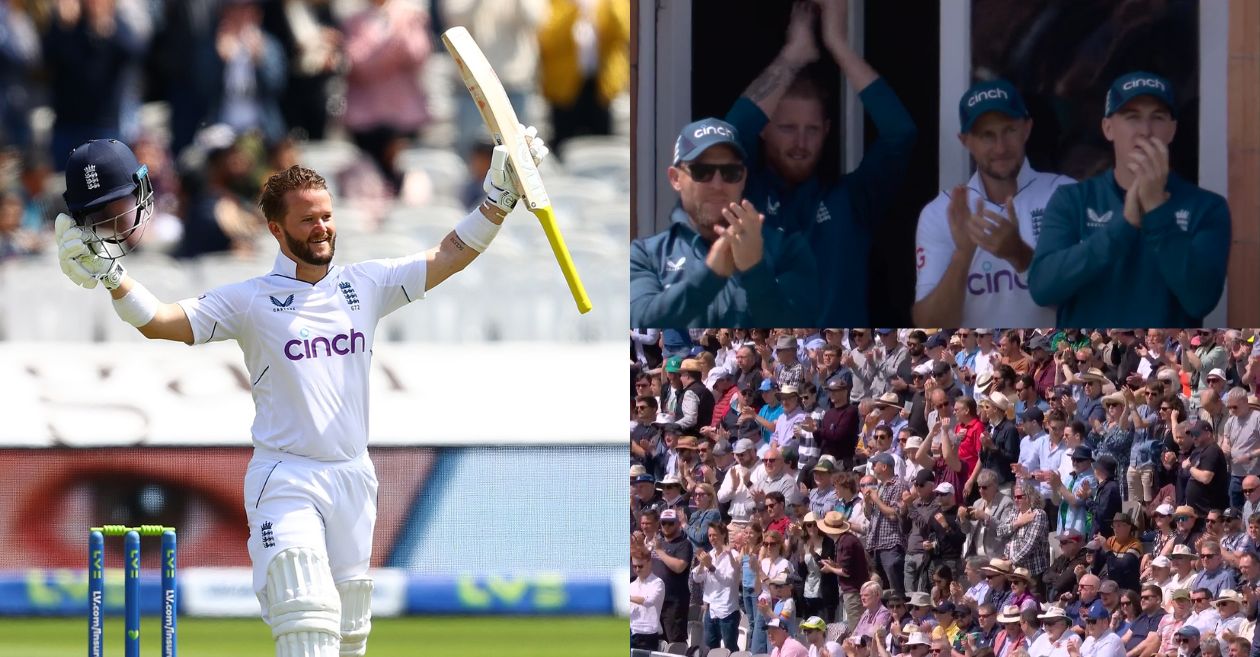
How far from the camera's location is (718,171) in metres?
8.88

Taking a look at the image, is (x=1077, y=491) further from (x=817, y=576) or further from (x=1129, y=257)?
(x=817, y=576)

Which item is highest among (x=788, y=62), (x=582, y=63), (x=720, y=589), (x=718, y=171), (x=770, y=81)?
(x=582, y=63)

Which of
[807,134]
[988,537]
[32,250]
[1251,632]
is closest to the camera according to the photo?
[1251,632]

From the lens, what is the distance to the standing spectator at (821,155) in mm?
8766

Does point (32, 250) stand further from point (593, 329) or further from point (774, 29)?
point (774, 29)

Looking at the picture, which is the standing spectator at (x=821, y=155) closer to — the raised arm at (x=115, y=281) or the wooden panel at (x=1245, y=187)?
the wooden panel at (x=1245, y=187)

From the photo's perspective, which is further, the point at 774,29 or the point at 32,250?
the point at 32,250

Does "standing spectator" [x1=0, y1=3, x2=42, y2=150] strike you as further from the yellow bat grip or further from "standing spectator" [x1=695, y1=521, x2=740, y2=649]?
the yellow bat grip

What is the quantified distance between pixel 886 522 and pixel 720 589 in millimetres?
888

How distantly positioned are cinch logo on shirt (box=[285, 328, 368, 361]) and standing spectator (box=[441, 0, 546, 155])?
4.77m

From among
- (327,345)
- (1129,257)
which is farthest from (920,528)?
(327,345)

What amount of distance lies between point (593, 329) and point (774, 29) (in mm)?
2129

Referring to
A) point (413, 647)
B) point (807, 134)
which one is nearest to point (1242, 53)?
point (807, 134)

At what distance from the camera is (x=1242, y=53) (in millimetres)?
8344
